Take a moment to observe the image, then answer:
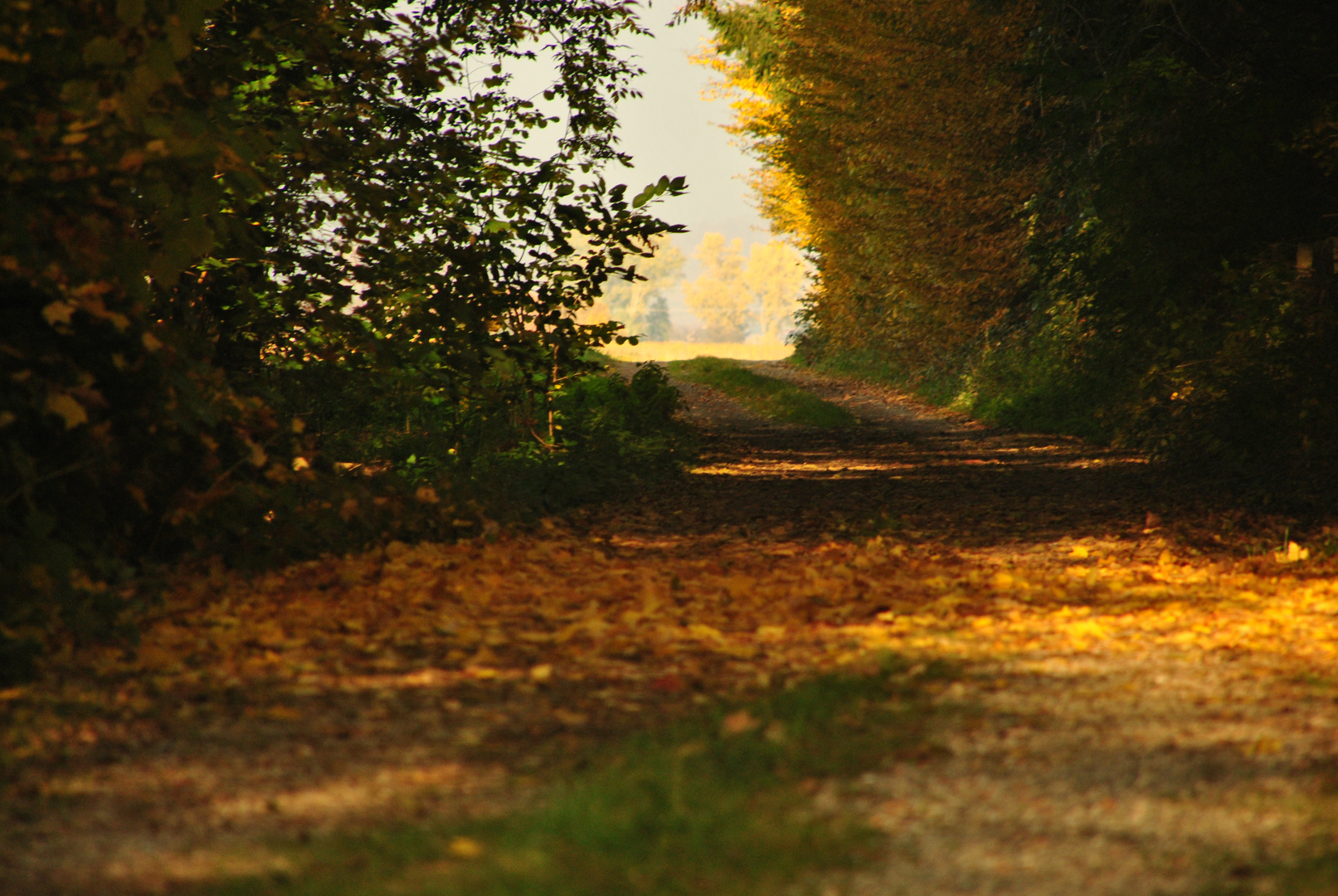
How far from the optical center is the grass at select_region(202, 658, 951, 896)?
2637 mm

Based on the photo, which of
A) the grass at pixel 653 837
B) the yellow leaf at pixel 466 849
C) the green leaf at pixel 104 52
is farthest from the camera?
the green leaf at pixel 104 52

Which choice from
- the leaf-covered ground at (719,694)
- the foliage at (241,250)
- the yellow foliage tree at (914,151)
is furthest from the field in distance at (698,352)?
the leaf-covered ground at (719,694)

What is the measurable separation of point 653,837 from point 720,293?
384 ft

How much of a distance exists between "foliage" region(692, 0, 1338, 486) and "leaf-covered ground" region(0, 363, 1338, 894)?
268 centimetres

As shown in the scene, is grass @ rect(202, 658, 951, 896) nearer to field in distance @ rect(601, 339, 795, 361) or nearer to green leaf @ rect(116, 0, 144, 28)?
green leaf @ rect(116, 0, 144, 28)

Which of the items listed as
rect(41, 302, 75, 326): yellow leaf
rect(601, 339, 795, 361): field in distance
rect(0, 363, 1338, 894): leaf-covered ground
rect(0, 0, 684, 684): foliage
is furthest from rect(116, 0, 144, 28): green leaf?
rect(601, 339, 795, 361): field in distance

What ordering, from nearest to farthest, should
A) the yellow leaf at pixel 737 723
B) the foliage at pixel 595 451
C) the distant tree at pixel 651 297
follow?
the yellow leaf at pixel 737 723, the foliage at pixel 595 451, the distant tree at pixel 651 297

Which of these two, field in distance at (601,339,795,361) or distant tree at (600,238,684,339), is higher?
distant tree at (600,238,684,339)

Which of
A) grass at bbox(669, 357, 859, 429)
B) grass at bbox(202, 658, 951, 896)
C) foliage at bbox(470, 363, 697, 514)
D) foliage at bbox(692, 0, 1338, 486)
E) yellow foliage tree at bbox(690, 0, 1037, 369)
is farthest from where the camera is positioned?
yellow foliage tree at bbox(690, 0, 1037, 369)

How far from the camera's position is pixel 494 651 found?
15.9 ft

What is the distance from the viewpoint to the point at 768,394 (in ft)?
75.3

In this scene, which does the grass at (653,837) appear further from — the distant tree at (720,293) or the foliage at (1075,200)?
the distant tree at (720,293)

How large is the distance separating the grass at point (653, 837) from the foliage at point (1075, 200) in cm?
671

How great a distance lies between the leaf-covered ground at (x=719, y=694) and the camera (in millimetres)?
2926
